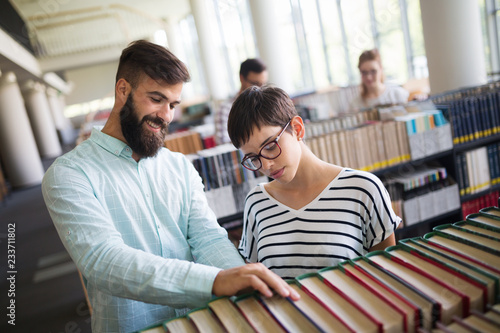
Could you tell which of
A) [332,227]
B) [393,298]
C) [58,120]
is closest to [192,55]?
[58,120]

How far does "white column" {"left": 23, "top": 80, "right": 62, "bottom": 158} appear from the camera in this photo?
15828 mm

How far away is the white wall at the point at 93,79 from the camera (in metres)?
25.8

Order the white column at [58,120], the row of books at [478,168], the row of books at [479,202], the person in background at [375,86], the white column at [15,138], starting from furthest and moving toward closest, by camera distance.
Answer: the white column at [58,120] < the white column at [15,138] < the person in background at [375,86] < the row of books at [479,202] < the row of books at [478,168]

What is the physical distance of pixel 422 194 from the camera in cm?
328

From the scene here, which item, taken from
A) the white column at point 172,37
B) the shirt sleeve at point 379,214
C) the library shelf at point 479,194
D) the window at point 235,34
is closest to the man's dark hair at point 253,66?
the library shelf at point 479,194

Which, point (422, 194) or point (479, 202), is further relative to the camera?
point (479, 202)

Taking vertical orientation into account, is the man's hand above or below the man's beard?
below

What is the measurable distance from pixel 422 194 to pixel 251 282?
2.77 metres

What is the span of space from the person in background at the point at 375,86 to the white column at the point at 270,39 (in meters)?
2.57

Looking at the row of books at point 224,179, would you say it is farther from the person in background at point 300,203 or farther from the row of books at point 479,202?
the row of books at point 479,202

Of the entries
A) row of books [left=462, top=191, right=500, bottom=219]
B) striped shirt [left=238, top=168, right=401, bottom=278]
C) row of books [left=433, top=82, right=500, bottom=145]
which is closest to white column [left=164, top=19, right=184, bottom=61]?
row of books [left=433, top=82, right=500, bottom=145]

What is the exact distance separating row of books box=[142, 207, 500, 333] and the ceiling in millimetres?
14581

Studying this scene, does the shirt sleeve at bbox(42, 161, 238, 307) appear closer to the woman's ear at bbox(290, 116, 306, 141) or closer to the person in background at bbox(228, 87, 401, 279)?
the person in background at bbox(228, 87, 401, 279)

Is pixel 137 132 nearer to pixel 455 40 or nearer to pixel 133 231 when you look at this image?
pixel 133 231
